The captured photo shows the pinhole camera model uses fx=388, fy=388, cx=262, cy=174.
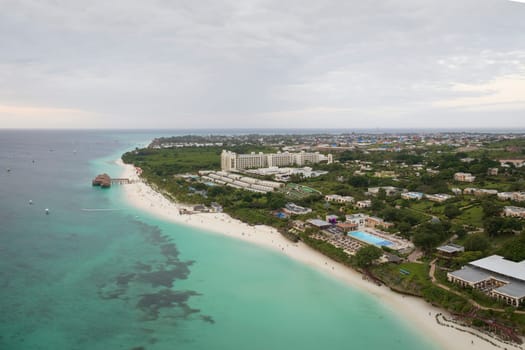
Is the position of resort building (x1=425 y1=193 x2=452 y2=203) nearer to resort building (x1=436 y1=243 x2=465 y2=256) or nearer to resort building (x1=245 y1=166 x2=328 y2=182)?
resort building (x1=436 y1=243 x2=465 y2=256)

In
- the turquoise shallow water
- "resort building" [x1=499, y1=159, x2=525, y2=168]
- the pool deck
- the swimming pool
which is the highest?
"resort building" [x1=499, y1=159, x2=525, y2=168]

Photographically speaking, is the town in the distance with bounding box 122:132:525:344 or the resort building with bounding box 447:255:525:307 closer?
the resort building with bounding box 447:255:525:307

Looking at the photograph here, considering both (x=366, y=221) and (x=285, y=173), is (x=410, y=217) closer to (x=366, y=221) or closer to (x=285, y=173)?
(x=366, y=221)

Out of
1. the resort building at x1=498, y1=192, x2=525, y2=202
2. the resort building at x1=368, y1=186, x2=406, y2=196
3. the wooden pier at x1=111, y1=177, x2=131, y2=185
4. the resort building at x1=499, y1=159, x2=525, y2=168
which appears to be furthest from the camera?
the resort building at x1=499, y1=159, x2=525, y2=168

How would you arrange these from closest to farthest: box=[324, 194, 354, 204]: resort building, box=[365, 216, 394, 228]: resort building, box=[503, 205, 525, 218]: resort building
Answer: box=[503, 205, 525, 218]: resort building < box=[365, 216, 394, 228]: resort building < box=[324, 194, 354, 204]: resort building

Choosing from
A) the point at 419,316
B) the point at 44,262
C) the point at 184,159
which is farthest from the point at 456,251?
the point at 184,159

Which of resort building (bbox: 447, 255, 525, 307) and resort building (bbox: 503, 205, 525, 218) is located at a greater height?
resort building (bbox: 503, 205, 525, 218)

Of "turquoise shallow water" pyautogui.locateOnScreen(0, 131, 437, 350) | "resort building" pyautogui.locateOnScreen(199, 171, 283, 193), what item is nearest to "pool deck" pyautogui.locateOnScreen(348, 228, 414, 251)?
"turquoise shallow water" pyautogui.locateOnScreen(0, 131, 437, 350)
